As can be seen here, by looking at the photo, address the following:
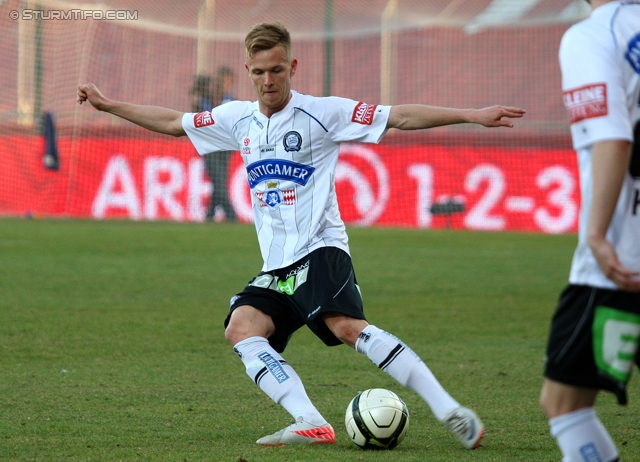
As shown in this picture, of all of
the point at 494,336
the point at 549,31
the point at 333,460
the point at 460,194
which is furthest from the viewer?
the point at 549,31

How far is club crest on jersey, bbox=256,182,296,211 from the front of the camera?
4316mm

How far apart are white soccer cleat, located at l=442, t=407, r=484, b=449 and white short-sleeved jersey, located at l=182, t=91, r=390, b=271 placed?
3.20 ft

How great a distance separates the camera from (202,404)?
4.78 meters

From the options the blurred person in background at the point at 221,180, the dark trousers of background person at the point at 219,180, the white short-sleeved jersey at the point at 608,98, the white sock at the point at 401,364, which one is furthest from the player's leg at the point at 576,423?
the dark trousers of background person at the point at 219,180

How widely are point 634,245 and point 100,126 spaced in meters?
16.7

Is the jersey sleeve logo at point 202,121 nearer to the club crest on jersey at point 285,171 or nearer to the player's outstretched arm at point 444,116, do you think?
the club crest on jersey at point 285,171

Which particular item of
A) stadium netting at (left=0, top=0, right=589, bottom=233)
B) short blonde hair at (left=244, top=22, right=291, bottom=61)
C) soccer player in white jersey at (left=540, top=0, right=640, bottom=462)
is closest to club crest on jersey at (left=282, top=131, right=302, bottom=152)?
short blonde hair at (left=244, top=22, right=291, bottom=61)

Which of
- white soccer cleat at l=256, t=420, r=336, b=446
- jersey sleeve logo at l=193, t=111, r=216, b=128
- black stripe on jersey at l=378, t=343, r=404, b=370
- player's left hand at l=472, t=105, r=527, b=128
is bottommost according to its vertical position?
white soccer cleat at l=256, t=420, r=336, b=446

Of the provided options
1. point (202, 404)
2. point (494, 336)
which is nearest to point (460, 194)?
point (494, 336)

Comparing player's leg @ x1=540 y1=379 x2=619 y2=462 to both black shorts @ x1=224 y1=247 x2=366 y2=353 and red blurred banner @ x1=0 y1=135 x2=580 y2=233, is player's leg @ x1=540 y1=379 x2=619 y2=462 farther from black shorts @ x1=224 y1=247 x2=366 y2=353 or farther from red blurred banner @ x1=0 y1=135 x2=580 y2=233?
red blurred banner @ x1=0 y1=135 x2=580 y2=233

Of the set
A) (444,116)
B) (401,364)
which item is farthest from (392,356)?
(444,116)

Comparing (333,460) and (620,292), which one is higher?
(620,292)

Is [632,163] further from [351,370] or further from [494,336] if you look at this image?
[494,336]

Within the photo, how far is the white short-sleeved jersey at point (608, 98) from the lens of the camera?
250 cm
